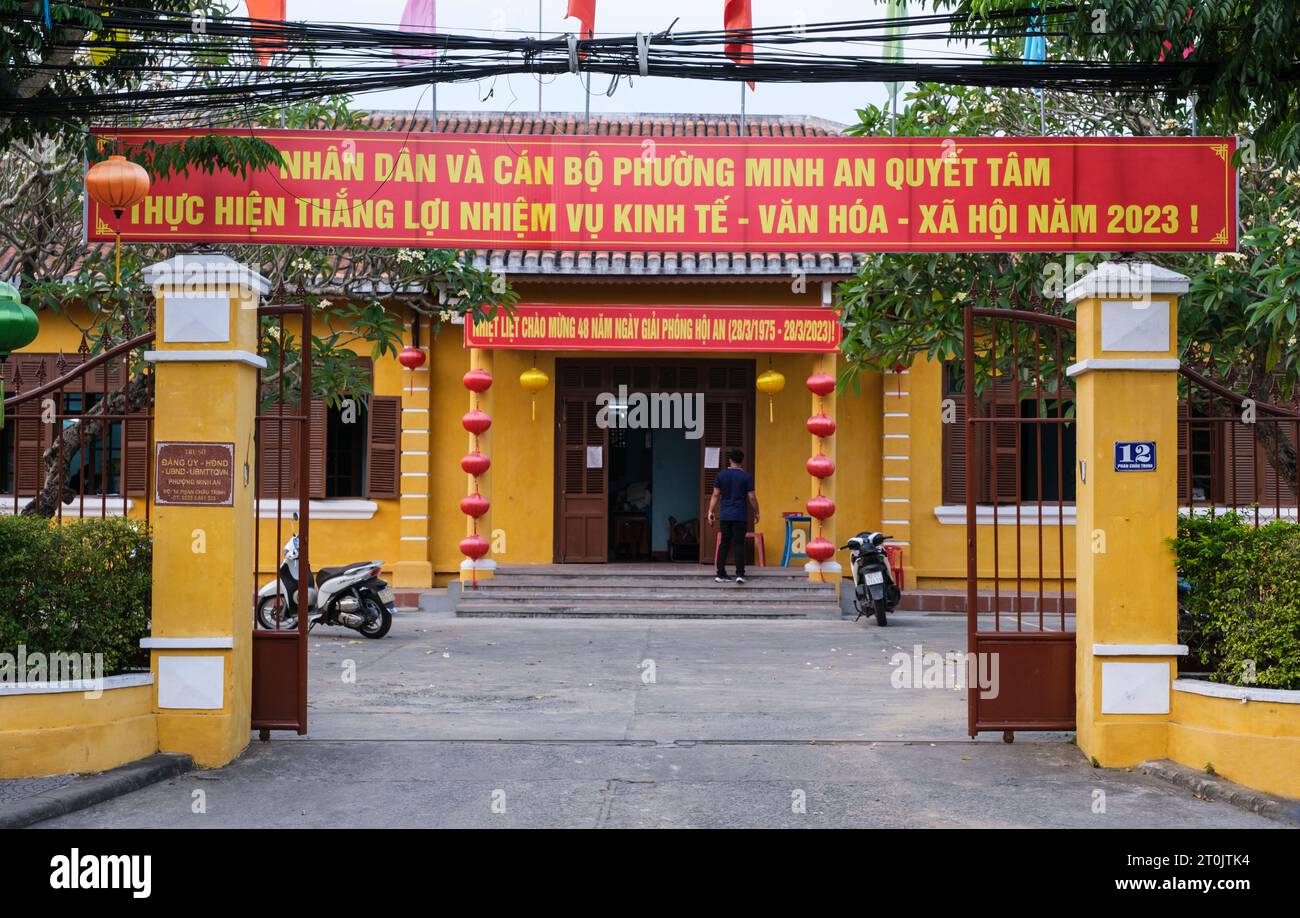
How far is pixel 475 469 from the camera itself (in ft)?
50.4

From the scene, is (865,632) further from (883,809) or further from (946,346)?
(883,809)

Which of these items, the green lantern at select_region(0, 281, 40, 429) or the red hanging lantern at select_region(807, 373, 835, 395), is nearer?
the green lantern at select_region(0, 281, 40, 429)

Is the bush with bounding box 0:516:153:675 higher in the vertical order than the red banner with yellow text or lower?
lower

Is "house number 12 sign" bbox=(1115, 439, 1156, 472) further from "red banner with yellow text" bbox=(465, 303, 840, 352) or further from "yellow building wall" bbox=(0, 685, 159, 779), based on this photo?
"red banner with yellow text" bbox=(465, 303, 840, 352)

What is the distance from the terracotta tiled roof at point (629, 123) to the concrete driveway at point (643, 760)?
11.5 meters

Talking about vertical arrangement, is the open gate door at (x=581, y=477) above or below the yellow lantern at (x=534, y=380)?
below

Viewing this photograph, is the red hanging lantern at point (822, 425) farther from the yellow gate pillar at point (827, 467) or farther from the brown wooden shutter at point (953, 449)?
the brown wooden shutter at point (953, 449)

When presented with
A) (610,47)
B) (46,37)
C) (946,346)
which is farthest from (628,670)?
(46,37)

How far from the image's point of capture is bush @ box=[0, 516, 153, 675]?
6516 mm

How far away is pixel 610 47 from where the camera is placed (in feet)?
26.3

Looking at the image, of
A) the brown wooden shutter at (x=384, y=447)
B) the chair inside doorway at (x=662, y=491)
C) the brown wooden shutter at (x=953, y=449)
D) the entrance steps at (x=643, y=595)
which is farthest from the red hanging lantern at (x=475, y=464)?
the brown wooden shutter at (x=953, y=449)

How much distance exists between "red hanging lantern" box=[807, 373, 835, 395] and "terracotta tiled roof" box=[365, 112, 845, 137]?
241 inches

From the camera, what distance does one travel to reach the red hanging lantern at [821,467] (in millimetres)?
15312

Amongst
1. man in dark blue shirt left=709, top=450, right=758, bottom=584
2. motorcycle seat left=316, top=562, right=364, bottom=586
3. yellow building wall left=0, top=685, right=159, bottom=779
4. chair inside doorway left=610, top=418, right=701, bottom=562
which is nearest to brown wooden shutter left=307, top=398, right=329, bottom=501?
motorcycle seat left=316, top=562, right=364, bottom=586
